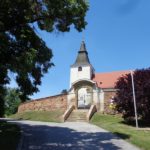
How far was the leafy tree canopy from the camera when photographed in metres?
26.6

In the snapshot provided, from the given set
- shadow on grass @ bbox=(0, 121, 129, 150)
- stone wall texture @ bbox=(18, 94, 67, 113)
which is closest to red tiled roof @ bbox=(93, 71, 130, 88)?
stone wall texture @ bbox=(18, 94, 67, 113)

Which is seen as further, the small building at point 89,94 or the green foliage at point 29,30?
the small building at point 89,94

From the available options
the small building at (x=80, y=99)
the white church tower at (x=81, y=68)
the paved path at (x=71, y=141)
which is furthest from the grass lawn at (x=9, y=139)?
the white church tower at (x=81, y=68)

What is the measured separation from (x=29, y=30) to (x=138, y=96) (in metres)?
13.0

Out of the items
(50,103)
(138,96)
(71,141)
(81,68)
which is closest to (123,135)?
(71,141)

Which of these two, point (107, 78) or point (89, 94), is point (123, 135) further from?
point (107, 78)

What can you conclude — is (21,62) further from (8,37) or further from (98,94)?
(98,94)

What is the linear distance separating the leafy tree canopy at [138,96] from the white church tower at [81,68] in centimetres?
1959

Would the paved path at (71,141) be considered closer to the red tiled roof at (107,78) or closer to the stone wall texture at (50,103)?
the stone wall texture at (50,103)

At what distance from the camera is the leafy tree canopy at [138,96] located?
2656 cm

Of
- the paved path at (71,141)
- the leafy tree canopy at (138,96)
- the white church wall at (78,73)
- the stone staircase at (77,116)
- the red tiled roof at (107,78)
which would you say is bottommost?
the paved path at (71,141)

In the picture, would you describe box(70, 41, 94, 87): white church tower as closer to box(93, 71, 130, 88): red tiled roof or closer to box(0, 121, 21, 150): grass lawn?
box(93, 71, 130, 88): red tiled roof

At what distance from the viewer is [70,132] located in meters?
19.6

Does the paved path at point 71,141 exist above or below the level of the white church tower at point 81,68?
below
